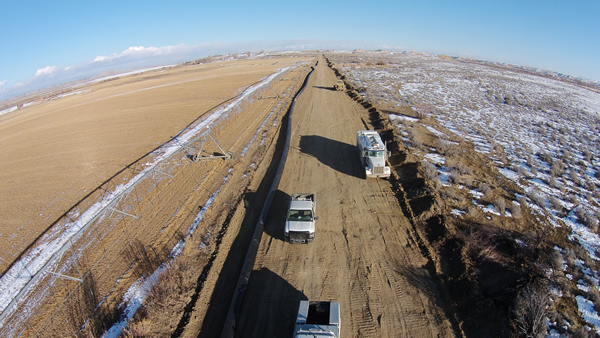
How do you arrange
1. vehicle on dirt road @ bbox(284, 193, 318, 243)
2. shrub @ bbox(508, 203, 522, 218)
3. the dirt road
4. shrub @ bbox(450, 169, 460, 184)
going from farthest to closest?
shrub @ bbox(450, 169, 460, 184)
shrub @ bbox(508, 203, 522, 218)
vehicle on dirt road @ bbox(284, 193, 318, 243)
the dirt road

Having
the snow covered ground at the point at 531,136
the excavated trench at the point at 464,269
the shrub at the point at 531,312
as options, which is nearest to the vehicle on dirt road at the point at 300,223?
the excavated trench at the point at 464,269

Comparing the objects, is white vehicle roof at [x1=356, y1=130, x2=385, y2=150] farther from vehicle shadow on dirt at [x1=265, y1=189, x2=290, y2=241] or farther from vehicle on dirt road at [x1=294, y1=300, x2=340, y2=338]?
vehicle on dirt road at [x1=294, y1=300, x2=340, y2=338]

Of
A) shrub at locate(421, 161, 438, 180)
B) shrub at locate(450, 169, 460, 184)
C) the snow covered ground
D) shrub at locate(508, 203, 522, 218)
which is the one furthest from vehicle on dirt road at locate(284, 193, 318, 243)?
shrub at locate(508, 203, 522, 218)

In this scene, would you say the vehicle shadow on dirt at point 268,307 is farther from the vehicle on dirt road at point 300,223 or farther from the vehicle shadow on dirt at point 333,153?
the vehicle shadow on dirt at point 333,153

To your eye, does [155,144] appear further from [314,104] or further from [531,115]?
[531,115]

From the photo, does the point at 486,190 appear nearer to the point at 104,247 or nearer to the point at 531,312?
the point at 531,312

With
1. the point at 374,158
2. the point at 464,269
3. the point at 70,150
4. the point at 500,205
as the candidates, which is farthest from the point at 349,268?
the point at 70,150
